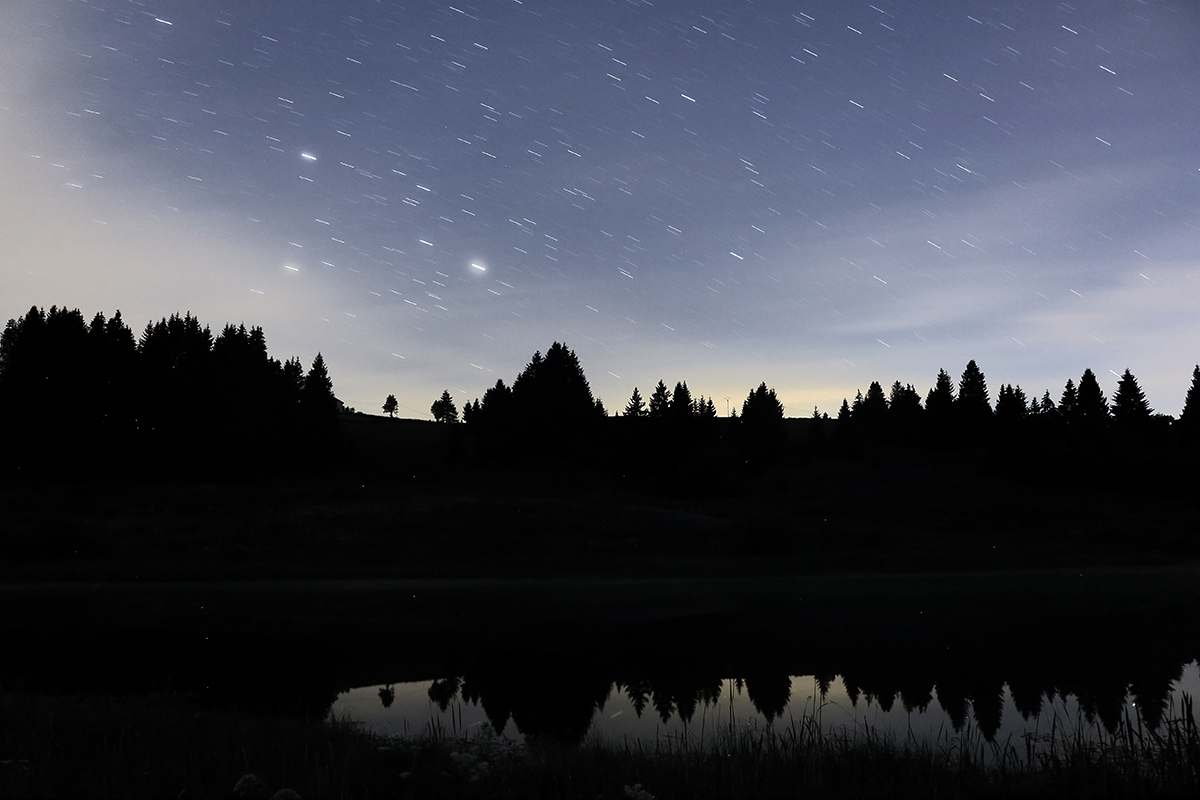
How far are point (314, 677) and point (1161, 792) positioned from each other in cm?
1656

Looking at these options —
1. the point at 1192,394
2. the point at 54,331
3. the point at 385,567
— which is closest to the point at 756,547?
the point at 385,567

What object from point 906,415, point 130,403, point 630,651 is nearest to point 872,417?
point 906,415

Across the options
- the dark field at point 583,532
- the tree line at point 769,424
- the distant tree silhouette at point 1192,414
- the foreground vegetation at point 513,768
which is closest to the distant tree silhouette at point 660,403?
the tree line at point 769,424

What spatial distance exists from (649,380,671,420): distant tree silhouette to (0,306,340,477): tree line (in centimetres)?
4657

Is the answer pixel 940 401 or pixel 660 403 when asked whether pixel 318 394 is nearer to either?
pixel 660 403

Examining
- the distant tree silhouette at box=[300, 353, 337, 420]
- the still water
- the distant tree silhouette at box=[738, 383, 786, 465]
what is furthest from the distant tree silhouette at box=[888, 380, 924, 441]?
the still water

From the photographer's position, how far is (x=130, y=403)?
85.2m

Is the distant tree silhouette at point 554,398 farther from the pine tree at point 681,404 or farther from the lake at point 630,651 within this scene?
the lake at point 630,651

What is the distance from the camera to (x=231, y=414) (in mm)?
89812

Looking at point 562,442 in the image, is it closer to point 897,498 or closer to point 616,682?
point 897,498

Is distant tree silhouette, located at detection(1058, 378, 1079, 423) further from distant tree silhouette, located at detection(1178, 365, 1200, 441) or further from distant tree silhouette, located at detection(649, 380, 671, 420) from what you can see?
distant tree silhouette, located at detection(649, 380, 671, 420)

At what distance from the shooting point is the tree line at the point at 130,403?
263ft

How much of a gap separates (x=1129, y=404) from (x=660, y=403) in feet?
252

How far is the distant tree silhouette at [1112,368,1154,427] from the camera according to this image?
122688 millimetres
